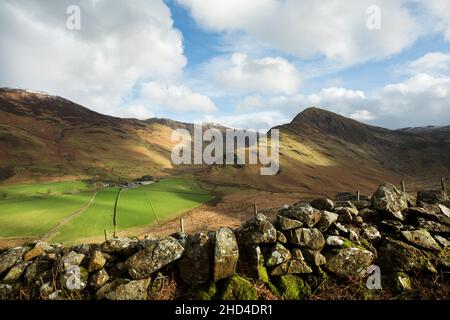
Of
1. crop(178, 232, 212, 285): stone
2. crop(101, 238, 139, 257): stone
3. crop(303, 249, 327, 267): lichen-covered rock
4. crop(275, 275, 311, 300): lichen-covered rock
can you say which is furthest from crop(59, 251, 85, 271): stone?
crop(303, 249, 327, 267): lichen-covered rock

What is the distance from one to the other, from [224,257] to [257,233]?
4.66 feet

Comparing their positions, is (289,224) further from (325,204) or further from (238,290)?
(238,290)

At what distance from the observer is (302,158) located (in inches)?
4409

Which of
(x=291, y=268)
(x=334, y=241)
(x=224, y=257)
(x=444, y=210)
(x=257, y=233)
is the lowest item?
(x=291, y=268)

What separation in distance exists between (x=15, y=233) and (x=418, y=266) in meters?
33.4

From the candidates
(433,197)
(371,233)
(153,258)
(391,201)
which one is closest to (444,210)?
(433,197)

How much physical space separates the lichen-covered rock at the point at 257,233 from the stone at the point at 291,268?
80cm

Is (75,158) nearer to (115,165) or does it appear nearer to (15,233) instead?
(115,165)

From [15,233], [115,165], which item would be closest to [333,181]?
[115,165]

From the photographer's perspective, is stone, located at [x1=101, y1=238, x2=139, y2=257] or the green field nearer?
stone, located at [x1=101, y1=238, x2=139, y2=257]

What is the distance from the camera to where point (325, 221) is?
9.25m

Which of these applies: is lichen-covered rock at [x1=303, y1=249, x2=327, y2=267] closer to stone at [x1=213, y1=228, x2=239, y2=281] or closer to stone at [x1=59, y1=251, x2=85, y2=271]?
stone at [x1=213, y1=228, x2=239, y2=281]

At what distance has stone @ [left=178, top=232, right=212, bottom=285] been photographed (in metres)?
7.90

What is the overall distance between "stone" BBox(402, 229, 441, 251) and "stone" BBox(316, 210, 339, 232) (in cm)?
227
